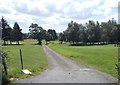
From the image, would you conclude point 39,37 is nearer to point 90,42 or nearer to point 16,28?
point 16,28

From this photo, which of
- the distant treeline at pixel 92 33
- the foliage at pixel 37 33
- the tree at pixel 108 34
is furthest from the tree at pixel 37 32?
the tree at pixel 108 34

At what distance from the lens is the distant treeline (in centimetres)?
14462

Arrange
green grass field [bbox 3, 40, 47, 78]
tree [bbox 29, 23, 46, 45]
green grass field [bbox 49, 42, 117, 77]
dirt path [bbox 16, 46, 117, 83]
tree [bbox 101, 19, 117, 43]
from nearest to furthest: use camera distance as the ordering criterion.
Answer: dirt path [bbox 16, 46, 117, 83], green grass field [bbox 3, 40, 47, 78], green grass field [bbox 49, 42, 117, 77], tree [bbox 101, 19, 117, 43], tree [bbox 29, 23, 46, 45]

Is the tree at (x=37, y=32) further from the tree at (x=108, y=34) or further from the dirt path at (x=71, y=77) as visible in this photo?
the dirt path at (x=71, y=77)

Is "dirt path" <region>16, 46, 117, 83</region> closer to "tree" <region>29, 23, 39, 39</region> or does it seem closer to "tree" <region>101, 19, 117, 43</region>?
"tree" <region>101, 19, 117, 43</region>

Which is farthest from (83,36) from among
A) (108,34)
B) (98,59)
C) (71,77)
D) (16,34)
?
(71,77)

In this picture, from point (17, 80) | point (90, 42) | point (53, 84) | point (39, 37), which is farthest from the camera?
point (39, 37)

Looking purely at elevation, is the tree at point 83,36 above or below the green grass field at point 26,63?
above

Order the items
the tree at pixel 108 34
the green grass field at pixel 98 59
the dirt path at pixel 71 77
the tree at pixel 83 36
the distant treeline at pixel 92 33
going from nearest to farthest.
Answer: the dirt path at pixel 71 77
the green grass field at pixel 98 59
the tree at pixel 108 34
the distant treeline at pixel 92 33
the tree at pixel 83 36

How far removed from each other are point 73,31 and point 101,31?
14.6 meters

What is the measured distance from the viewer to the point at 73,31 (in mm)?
160625

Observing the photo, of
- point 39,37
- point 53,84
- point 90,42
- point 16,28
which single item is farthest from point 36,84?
point 39,37

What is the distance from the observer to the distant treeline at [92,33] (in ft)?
474

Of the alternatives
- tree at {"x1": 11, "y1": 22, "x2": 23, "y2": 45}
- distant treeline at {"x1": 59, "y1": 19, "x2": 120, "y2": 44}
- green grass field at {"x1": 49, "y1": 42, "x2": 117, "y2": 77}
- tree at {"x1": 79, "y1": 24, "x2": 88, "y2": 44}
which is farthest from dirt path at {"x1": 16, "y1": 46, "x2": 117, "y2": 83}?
tree at {"x1": 11, "y1": 22, "x2": 23, "y2": 45}
